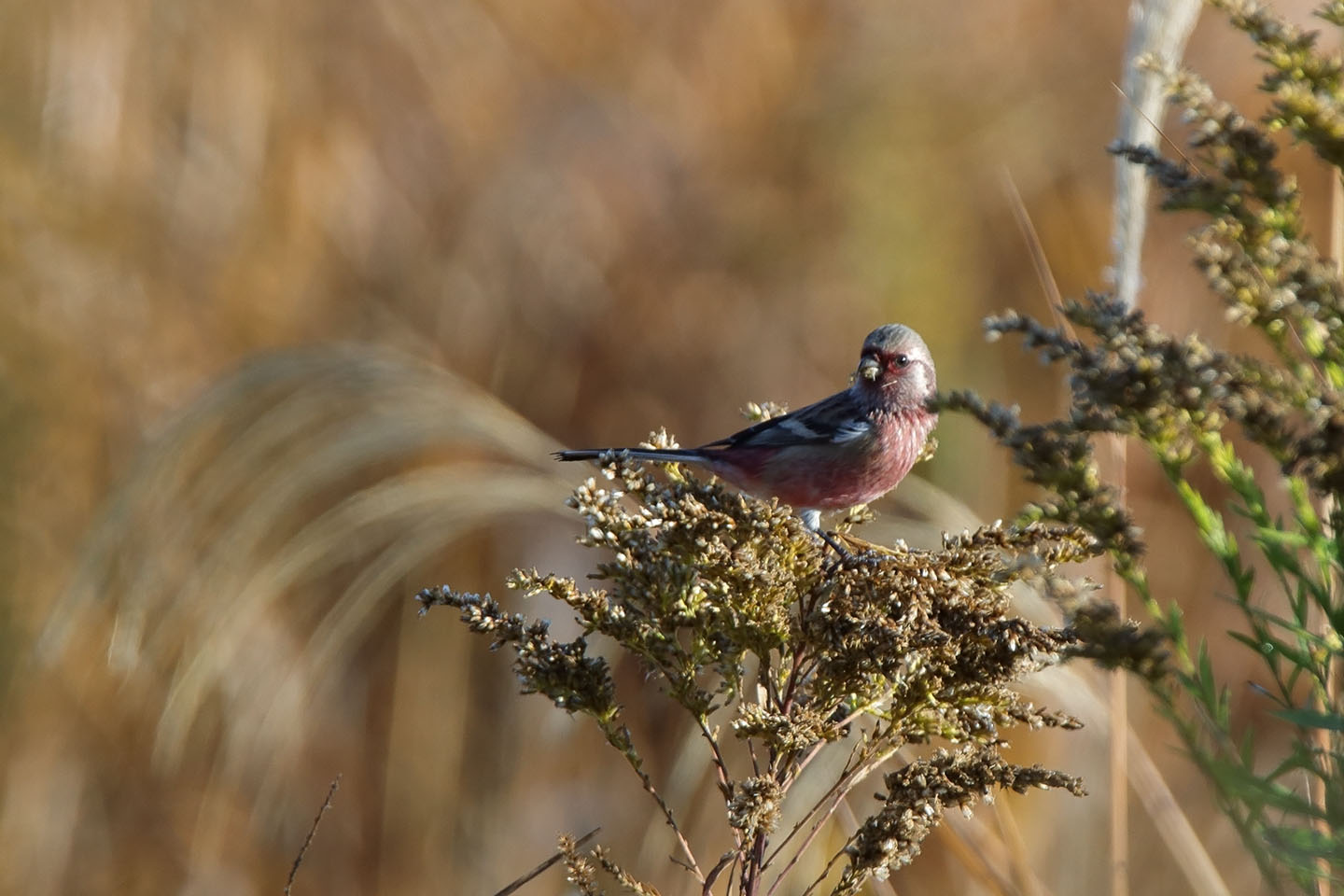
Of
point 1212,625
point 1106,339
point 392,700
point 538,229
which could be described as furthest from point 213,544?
point 1212,625

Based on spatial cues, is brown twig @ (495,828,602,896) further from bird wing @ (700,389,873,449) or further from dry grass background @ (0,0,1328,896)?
dry grass background @ (0,0,1328,896)

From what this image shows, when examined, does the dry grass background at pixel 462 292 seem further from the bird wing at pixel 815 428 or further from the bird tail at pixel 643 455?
the bird wing at pixel 815 428

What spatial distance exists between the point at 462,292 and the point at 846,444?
1.99 meters

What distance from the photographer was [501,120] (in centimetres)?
480

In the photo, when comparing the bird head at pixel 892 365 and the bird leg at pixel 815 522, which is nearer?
the bird leg at pixel 815 522

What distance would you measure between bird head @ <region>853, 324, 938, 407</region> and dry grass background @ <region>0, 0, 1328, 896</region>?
0.82 metres

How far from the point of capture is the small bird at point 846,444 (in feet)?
9.06

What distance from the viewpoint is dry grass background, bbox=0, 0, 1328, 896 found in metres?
3.74

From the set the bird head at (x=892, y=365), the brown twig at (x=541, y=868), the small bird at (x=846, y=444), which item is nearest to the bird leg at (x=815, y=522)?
the small bird at (x=846, y=444)

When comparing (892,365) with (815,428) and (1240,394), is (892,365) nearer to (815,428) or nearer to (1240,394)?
(815,428)

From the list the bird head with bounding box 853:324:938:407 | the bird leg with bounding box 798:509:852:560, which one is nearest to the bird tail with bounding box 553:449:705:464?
the bird leg with bounding box 798:509:852:560

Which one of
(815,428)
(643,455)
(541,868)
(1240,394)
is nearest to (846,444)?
(815,428)

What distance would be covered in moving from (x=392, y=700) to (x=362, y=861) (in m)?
0.50

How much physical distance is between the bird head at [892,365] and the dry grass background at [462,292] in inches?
32.3
